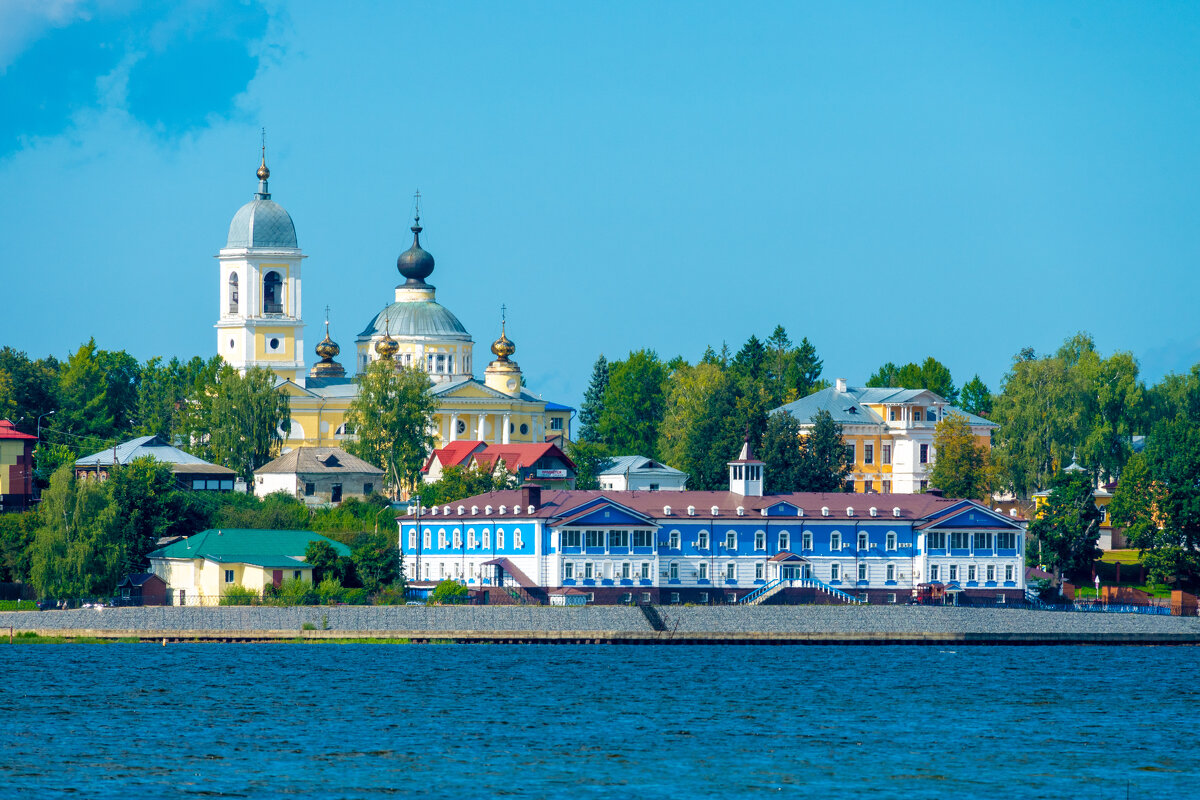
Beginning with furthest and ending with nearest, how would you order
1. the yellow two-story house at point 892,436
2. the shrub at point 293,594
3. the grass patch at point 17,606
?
the yellow two-story house at point 892,436 < the shrub at point 293,594 < the grass patch at point 17,606

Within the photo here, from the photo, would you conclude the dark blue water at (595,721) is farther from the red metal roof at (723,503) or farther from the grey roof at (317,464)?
the grey roof at (317,464)

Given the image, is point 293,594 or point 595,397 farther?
point 595,397

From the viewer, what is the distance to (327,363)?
136m

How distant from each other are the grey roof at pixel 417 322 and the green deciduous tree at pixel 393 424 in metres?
20.9

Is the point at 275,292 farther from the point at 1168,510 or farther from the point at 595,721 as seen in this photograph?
the point at 595,721

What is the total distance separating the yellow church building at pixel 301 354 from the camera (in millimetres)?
125000

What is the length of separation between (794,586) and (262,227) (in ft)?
158

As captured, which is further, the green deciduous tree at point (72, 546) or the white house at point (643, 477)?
the white house at point (643, 477)

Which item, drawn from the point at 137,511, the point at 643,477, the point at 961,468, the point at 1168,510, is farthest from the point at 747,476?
the point at 643,477

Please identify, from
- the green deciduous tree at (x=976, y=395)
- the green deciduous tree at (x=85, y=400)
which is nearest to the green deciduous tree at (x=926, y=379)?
the green deciduous tree at (x=976, y=395)

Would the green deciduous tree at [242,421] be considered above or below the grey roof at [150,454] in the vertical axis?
above

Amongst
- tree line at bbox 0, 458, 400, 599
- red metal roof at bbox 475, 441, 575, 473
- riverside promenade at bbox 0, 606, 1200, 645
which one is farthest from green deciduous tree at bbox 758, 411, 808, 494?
riverside promenade at bbox 0, 606, 1200, 645

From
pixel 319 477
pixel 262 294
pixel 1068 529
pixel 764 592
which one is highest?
pixel 262 294

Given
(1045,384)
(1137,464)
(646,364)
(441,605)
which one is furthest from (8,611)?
(646,364)
